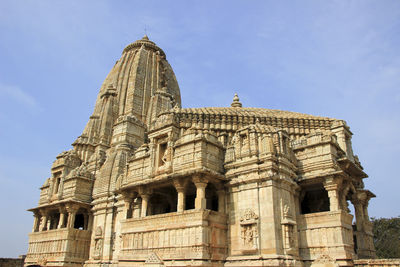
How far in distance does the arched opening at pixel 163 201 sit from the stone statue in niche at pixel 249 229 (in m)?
5.98

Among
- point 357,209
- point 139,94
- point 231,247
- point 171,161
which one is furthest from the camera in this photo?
point 139,94

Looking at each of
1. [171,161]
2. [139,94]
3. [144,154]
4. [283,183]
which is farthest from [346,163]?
[139,94]

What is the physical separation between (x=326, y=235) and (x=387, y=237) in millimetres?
32293

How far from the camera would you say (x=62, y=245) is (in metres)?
28.8

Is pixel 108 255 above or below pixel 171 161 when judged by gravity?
below

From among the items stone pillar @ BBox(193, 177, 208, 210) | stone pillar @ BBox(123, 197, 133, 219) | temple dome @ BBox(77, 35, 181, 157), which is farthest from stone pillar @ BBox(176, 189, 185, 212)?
temple dome @ BBox(77, 35, 181, 157)

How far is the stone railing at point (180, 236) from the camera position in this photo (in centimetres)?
1794

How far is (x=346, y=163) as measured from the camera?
19891 millimetres

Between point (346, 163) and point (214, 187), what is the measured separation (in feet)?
24.9

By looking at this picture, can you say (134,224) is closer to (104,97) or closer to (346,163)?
(346,163)

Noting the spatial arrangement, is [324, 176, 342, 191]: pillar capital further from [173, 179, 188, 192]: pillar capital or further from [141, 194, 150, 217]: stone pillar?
[141, 194, 150, 217]: stone pillar

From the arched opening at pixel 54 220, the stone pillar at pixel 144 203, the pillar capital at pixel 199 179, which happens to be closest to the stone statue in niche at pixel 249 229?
the pillar capital at pixel 199 179

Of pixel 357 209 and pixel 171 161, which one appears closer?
pixel 171 161

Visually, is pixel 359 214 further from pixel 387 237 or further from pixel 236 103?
pixel 387 237
